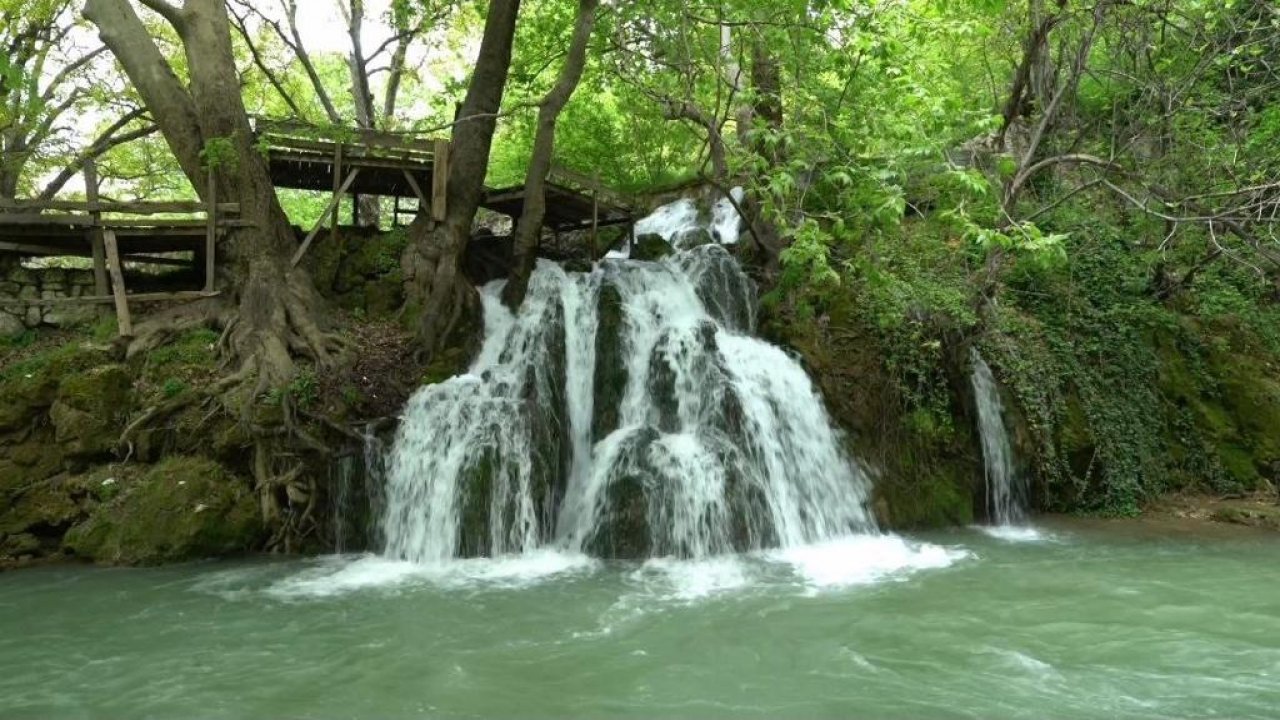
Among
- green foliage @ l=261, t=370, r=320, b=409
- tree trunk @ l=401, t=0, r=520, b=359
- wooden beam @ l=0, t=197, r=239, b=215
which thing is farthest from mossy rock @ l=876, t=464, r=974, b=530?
wooden beam @ l=0, t=197, r=239, b=215

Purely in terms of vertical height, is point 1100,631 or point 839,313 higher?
point 839,313

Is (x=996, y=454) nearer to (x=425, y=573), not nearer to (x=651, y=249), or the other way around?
(x=651, y=249)

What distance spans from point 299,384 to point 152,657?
13.2 ft

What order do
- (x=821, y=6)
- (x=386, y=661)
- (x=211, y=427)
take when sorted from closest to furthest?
(x=386, y=661)
(x=821, y=6)
(x=211, y=427)

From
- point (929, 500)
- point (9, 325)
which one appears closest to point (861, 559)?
point (929, 500)

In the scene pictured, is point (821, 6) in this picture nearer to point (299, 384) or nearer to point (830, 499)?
point (830, 499)

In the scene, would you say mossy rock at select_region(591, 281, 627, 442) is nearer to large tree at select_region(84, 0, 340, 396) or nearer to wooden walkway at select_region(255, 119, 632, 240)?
wooden walkway at select_region(255, 119, 632, 240)

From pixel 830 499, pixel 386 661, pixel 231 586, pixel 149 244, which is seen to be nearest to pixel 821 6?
pixel 830 499

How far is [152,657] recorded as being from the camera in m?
5.15

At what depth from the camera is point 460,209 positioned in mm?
10953

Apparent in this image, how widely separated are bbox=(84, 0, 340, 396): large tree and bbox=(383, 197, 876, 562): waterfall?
7.59 feet

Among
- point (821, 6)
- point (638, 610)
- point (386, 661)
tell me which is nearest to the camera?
point (386, 661)

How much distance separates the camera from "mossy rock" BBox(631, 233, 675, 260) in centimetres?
1340

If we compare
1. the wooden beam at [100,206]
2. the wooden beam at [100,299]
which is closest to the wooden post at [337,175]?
the wooden beam at [100,206]
